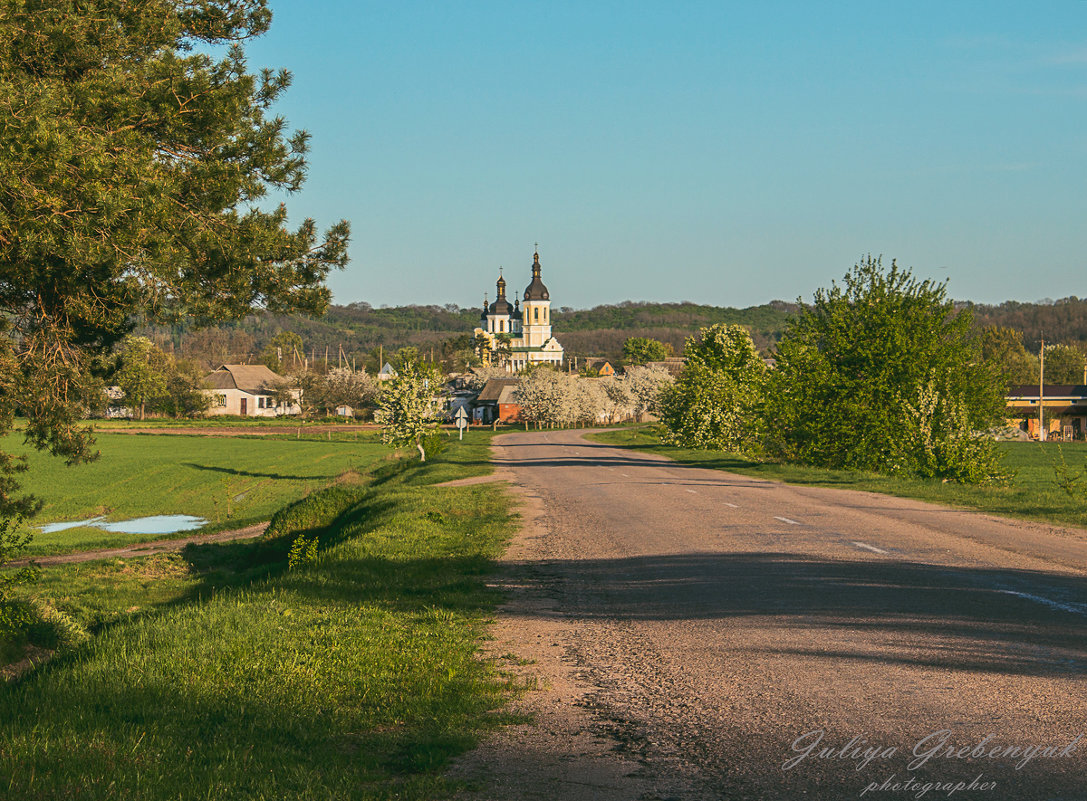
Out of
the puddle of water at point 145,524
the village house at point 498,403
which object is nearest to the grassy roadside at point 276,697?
the puddle of water at point 145,524

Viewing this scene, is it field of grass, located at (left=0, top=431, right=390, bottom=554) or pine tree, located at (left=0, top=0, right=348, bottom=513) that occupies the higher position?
pine tree, located at (left=0, top=0, right=348, bottom=513)

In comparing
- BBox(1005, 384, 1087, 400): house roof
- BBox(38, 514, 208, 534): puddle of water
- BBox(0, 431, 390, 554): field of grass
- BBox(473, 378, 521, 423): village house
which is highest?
BBox(1005, 384, 1087, 400): house roof

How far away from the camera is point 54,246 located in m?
10.8

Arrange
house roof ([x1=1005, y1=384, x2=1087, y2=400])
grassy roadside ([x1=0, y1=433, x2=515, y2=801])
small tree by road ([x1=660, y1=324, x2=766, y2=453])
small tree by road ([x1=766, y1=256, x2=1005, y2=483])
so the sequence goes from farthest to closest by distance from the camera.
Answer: house roof ([x1=1005, y1=384, x2=1087, y2=400])
small tree by road ([x1=660, y1=324, x2=766, y2=453])
small tree by road ([x1=766, y1=256, x2=1005, y2=483])
grassy roadside ([x1=0, y1=433, x2=515, y2=801])

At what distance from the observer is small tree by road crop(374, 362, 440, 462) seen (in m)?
49.4

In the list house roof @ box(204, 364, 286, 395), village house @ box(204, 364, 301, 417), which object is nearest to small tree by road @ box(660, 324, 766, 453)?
village house @ box(204, 364, 301, 417)

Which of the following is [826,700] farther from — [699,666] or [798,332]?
[798,332]

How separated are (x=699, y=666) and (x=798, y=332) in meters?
28.4

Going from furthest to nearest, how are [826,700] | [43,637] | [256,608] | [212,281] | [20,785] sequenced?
1. [212,281]
2. [43,637]
3. [256,608]
4. [826,700]
5. [20,785]

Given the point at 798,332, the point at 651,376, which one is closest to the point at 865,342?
the point at 798,332

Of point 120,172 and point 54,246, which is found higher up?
point 120,172

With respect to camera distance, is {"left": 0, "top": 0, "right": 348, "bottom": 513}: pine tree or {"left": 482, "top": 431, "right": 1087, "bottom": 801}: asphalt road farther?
{"left": 0, "top": 0, "right": 348, "bottom": 513}: pine tree

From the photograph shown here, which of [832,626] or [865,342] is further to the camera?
[865,342]

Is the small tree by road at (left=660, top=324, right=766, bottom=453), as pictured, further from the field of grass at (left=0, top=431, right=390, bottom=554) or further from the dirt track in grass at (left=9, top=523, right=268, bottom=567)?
the dirt track in grass at (left=9, top=523, right=268, bottom=567)
